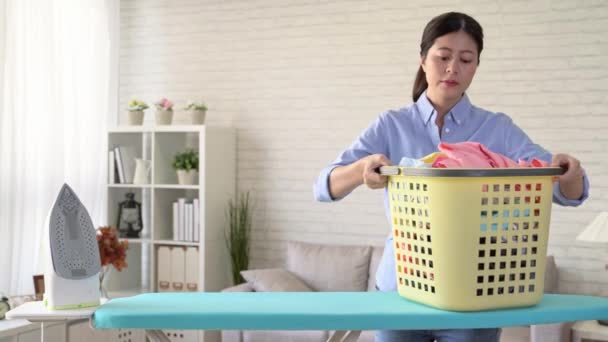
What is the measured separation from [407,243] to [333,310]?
240mm

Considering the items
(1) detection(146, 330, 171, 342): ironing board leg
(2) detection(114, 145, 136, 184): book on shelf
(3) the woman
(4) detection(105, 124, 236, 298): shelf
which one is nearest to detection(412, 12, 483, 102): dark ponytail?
(3) the woman

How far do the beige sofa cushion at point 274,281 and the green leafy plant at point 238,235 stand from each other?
1.72 ft

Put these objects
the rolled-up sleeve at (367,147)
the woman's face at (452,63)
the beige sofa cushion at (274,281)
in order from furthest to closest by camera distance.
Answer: the beige sofa cushion at (274,281)
the rolled-up sleeve at (367,147)
the woman's face at (452,63)

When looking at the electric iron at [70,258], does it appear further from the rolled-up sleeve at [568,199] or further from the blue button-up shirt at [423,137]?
the rolled-up sleeve at [568,199]

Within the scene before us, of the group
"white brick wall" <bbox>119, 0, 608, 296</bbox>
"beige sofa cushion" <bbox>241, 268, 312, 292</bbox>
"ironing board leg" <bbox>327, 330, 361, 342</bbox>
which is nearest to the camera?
"ironing board leg" <bbox>327, 330, 361, 342</bbox>

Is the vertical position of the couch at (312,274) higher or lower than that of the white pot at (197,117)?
lower

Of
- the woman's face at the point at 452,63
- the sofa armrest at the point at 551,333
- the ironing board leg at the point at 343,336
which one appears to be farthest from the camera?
the sofa armrest at the point at 551,333

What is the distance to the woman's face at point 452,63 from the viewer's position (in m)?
2.10

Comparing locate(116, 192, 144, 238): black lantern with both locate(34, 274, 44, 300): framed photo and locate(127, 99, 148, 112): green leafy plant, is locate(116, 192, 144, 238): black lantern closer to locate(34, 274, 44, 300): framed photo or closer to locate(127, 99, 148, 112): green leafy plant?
locate(127, 99, 148, 112): green leafy plant

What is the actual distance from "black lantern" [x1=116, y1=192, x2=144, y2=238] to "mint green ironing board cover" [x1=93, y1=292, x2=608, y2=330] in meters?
3.81

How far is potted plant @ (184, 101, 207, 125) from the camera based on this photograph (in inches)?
221

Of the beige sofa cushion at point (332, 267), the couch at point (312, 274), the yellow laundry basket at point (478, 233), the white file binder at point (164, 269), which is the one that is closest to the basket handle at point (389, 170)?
the yellow laundry basket at point (478, 233)

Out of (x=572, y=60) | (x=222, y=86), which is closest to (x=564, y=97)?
(x=572, y=60)

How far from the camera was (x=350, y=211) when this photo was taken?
5.49 meters
